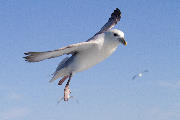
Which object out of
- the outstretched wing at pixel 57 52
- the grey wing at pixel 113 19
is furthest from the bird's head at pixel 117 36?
the grey wing at pixel 113 19

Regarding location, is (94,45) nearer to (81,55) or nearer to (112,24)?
(81,55)

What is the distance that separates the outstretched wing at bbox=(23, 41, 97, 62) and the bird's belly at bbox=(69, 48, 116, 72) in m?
0.20

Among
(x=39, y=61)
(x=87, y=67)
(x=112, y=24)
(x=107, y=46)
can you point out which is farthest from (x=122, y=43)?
(x=112, y=24)

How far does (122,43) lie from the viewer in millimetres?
9383

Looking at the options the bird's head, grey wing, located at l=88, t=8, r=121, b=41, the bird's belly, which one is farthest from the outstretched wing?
Result: grey wing, located at l=88, t=8, r=121, b=41

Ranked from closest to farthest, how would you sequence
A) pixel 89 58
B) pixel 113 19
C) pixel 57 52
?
pixel 57 52, pixel 89 58, pixel 113 19

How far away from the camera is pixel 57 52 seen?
355 inches

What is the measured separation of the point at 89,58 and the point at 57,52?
97 centimetres

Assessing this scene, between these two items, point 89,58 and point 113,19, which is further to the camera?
point 113,19

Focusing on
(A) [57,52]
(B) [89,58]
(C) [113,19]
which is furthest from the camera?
(C) [113,19]

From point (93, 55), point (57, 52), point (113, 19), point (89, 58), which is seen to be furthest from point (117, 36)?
point (113, 19)

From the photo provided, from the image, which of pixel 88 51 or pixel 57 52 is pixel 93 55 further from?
pixel 57 52

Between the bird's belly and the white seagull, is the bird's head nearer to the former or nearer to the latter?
the white seagull

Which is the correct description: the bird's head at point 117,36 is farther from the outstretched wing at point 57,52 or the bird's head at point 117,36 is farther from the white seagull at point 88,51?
the outstretched wing at point 57,52
